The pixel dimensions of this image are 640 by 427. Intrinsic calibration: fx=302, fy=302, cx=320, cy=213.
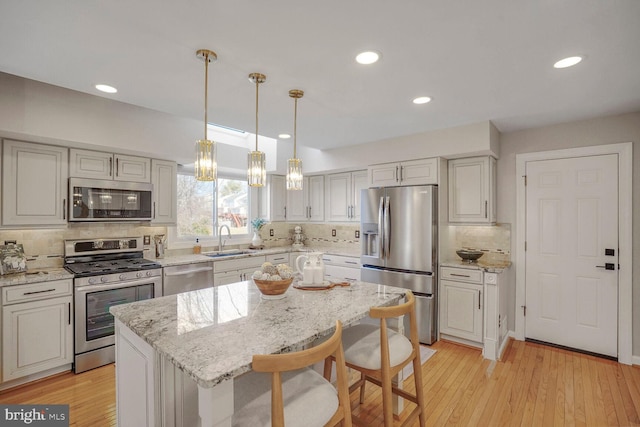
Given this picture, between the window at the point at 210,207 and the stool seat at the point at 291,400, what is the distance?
3.17 m

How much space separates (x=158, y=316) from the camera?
1.66 m

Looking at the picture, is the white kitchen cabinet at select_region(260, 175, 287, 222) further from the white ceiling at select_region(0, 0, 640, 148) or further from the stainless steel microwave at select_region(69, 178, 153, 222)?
the white ceiling at select_region(0, 0, 640, 148)

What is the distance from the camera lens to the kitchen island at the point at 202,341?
3.69 feet

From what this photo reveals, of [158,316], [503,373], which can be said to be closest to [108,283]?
[158,316]

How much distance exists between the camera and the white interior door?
10.1 feet

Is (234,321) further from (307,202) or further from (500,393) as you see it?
(307,202)

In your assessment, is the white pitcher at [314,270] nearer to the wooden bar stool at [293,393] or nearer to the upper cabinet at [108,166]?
the wooden bar stool at [293,393]

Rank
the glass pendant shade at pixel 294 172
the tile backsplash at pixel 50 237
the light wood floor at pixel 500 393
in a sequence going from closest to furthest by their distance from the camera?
the light wood floor at pixel 500 393, the glass pendant shade at pixel 294 172, the tile backsplash at pixel 50 237

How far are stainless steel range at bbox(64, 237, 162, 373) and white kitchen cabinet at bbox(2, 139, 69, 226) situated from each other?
43 centimetres

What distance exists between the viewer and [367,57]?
6.18ft

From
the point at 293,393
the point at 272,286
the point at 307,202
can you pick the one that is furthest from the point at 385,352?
the point at 307,202

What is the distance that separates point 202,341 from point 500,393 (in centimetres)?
253

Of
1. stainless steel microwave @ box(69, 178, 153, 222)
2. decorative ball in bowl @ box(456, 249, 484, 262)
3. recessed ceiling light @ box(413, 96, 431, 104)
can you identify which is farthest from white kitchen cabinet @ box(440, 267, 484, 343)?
stainless steel microwave @ box(69, 178, 153, 222)

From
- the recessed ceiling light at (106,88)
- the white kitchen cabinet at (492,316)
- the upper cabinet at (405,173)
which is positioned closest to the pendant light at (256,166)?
the recessed ceiling light at (106,88)
